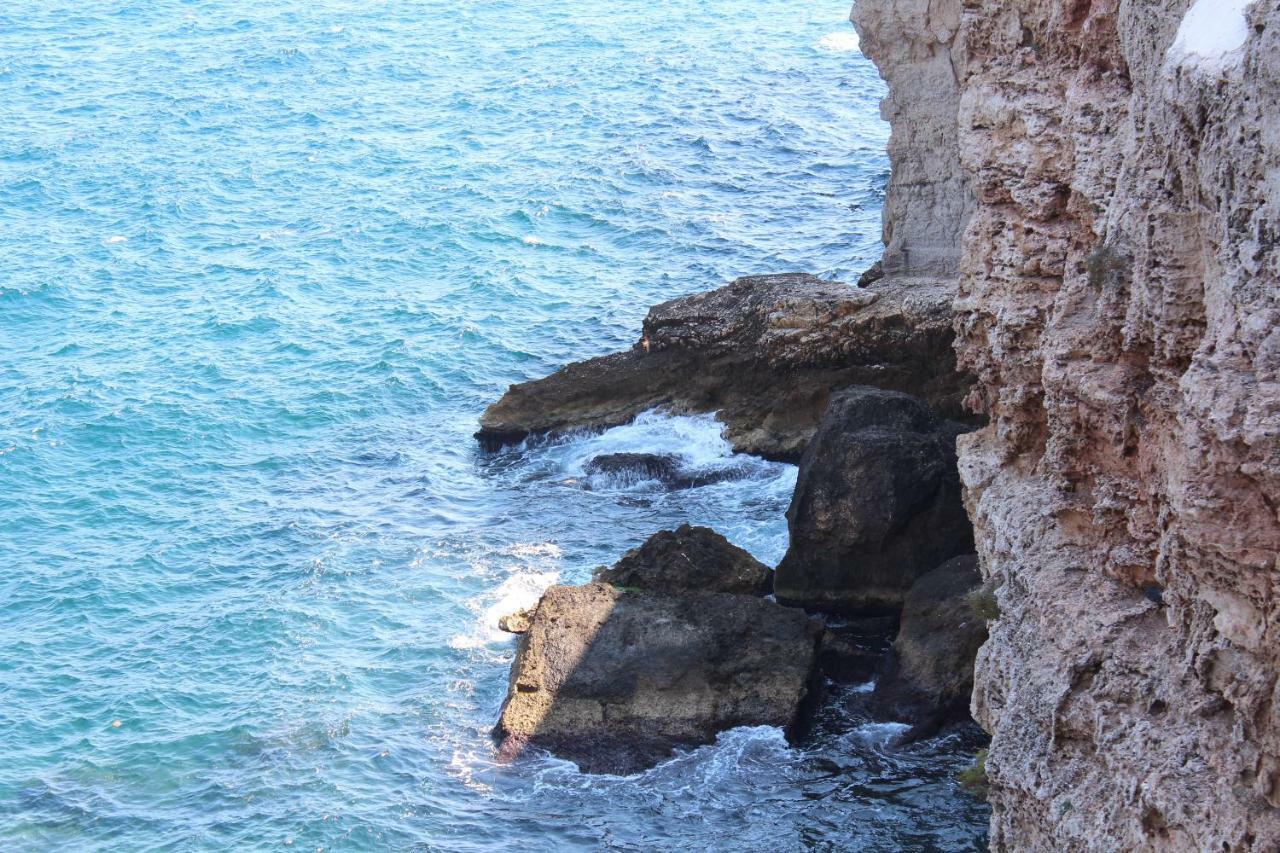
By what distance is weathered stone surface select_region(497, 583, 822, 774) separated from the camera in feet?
66.5

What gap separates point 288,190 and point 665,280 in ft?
50.2

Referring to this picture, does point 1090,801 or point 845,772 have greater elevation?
point 1090,801

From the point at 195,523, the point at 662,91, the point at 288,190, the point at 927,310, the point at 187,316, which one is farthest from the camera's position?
the point at 662,91

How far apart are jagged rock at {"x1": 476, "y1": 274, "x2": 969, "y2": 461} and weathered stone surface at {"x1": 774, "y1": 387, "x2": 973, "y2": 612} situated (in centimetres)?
398

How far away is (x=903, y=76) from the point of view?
1258 inches

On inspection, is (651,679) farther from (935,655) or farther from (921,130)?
(921,130)

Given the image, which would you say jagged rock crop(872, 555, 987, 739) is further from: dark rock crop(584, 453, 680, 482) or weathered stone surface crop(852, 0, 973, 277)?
weathered stone surface crop(852, 0, 973, 277)

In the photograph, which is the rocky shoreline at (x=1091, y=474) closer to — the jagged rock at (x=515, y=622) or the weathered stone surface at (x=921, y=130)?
the jagged rock at (x=515, y=622)

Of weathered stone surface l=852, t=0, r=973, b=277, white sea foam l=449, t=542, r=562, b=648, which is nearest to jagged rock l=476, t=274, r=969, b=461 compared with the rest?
weathered stone surface l=852, t=0, r=973, b=277

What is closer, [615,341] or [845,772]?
[845,772]

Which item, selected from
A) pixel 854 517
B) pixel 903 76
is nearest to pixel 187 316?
pixel 903 76

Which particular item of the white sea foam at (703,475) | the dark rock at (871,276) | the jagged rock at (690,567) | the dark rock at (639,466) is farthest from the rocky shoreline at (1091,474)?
the dark rock at (871,276)

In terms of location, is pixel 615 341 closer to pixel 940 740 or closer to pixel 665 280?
pixel 665 280

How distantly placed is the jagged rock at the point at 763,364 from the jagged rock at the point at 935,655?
6310 millimetres
